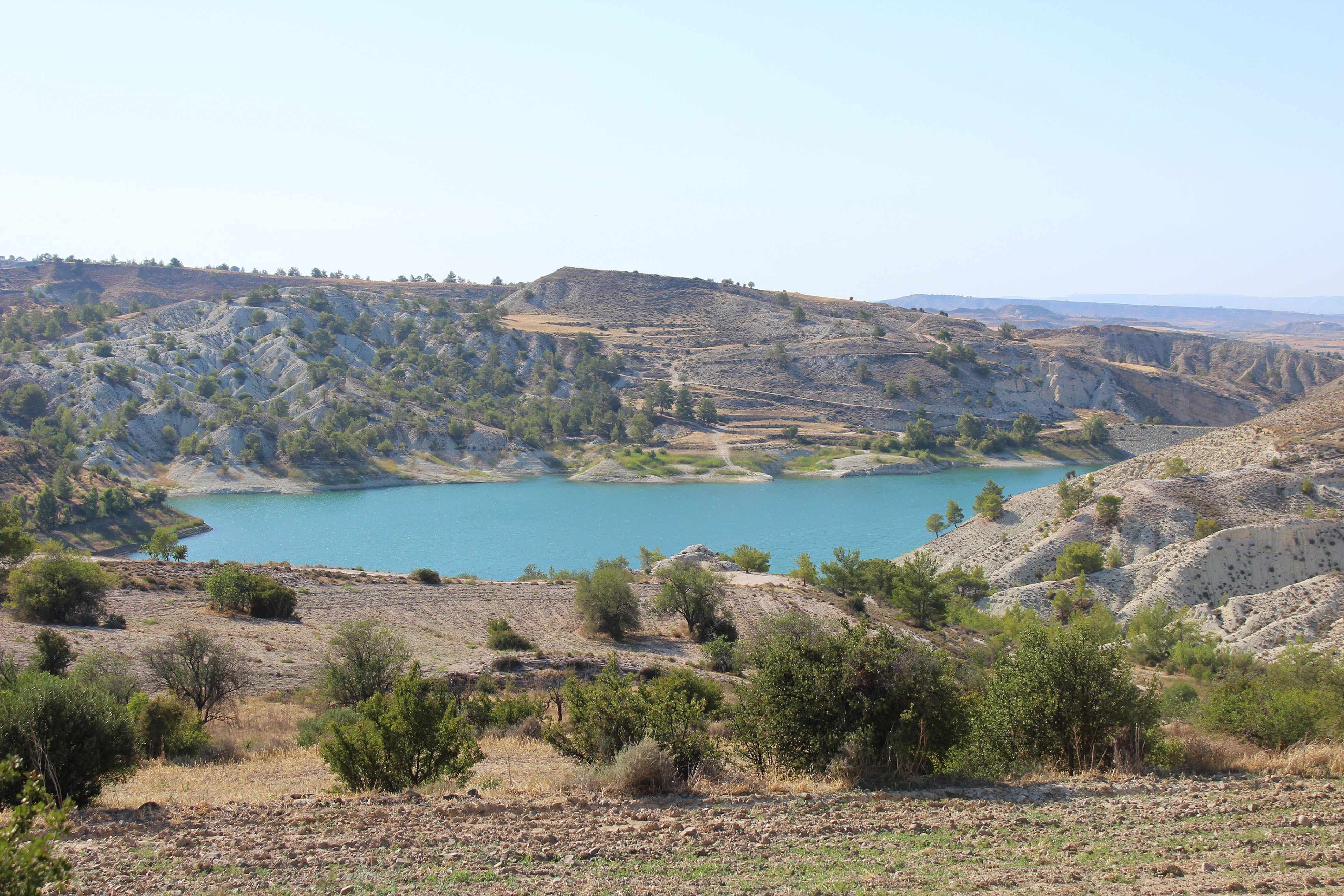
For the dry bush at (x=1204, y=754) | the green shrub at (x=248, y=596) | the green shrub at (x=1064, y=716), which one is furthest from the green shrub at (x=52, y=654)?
the dry bush at (x=1204, y=754)

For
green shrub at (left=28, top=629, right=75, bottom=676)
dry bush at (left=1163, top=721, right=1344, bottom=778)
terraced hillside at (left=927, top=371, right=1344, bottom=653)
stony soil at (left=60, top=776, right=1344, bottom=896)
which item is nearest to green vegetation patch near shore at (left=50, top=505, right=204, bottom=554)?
green shrub at (left=28, top=629, right=75, bottom=676)

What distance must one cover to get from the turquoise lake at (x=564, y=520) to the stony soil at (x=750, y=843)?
4367cm

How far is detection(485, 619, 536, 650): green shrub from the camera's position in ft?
80.6

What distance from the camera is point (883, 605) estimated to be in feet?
120

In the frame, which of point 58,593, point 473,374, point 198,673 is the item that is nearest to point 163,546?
point 58,593

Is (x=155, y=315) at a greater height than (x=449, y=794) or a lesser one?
greater

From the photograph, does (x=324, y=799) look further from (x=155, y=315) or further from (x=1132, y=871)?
(x=155, y=315)

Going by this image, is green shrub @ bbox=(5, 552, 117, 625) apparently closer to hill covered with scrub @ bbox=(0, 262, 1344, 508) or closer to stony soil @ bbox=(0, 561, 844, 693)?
stony soil @ bbox=(0, 561, 844, 693)

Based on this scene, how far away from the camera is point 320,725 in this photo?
15.2 meters

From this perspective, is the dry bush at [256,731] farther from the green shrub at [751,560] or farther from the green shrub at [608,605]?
the green shrub at [751,560]

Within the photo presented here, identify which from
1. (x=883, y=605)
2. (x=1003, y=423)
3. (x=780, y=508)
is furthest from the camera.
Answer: (x=1003, y=423)

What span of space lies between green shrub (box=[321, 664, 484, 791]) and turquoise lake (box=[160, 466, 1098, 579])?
4171 centimetres

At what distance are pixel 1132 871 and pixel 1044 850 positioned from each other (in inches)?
28.4

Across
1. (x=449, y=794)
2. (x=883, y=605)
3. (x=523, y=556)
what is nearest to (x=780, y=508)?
(x=523, y=556)
